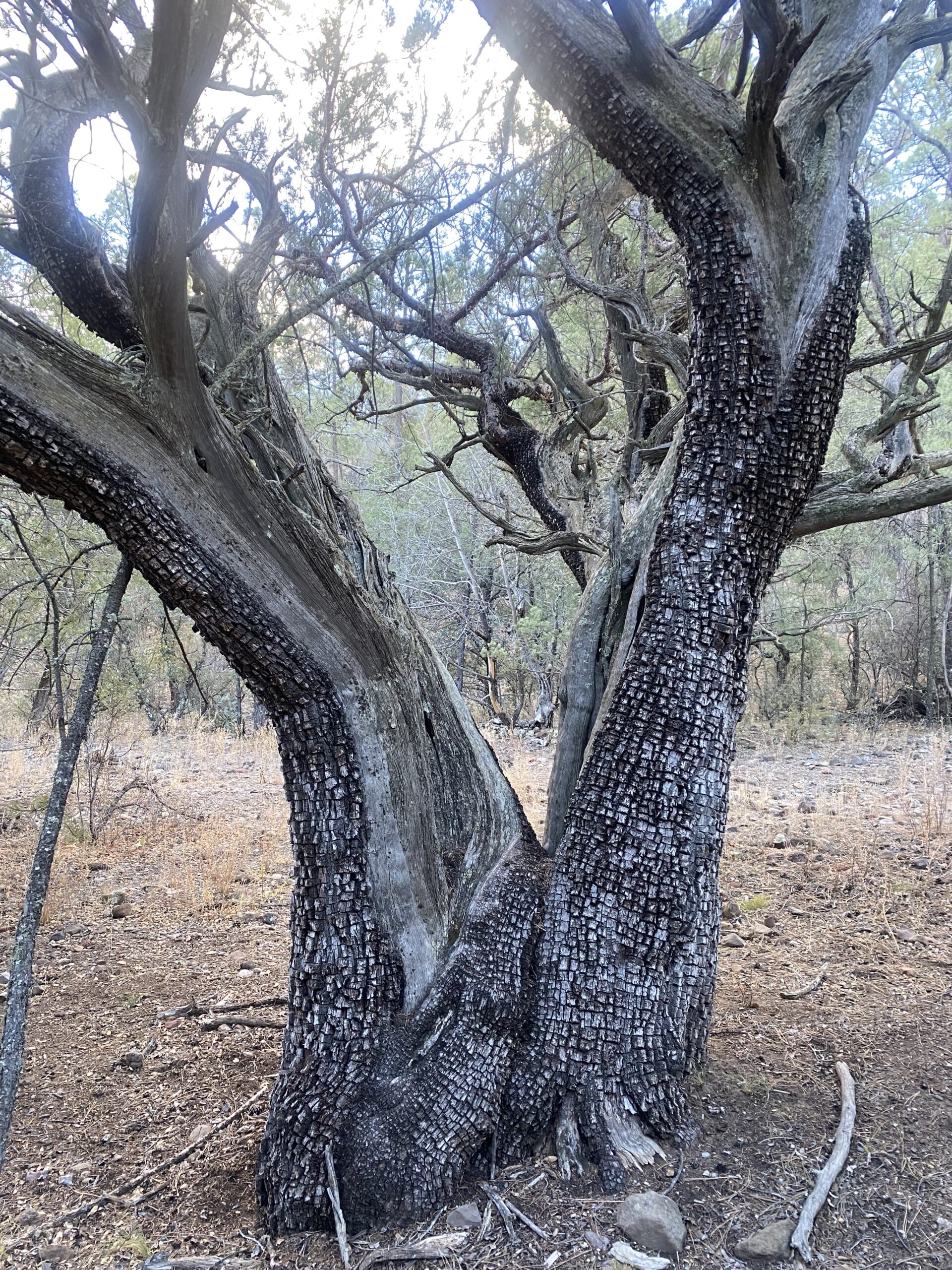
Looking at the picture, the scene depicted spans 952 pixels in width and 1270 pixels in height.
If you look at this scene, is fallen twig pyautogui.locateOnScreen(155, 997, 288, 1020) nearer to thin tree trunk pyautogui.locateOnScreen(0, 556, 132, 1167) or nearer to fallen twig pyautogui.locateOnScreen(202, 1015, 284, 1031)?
fallen twig pyautogui.locateOnScreen(202, 1015, 284, 1031)

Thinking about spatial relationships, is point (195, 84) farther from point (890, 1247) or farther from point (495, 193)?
point (890, 1247)

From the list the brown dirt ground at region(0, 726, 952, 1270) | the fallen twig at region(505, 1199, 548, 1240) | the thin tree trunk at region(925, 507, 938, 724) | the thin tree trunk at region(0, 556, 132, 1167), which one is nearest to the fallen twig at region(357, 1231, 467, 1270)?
the brown dirt ground at region(0, 726, 952, 1270)

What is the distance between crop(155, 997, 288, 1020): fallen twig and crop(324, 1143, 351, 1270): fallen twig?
1.46m

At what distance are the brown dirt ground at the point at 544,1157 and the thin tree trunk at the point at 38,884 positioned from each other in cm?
53

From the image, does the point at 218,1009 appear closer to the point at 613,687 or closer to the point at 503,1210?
the point at 503,1210

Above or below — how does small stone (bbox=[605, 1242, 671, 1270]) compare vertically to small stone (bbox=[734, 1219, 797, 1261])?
below

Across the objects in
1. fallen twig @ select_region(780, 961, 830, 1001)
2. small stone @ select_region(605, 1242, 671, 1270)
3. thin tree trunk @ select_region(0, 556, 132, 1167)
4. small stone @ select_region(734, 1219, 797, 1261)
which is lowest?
small stone @ select_region(605, 1242, 671, 1270)

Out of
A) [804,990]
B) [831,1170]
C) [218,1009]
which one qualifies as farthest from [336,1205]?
[804,990]

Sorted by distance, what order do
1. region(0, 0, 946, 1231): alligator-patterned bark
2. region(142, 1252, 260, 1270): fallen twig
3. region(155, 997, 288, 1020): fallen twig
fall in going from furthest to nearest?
region(155, 997, 288, 1020): fallen twig, region(0, 0, 946, 1231): alligator-patterned bark, region(142, 1252, 260, 1270): fallen twig

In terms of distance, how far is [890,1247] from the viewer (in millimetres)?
2092

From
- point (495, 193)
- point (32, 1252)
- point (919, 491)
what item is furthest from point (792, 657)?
point (32, 1252)

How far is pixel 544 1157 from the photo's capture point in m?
2.34

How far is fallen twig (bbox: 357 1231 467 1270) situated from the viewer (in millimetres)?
2078

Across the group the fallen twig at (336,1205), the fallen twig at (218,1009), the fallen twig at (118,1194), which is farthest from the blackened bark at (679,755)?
the fallen twig at (218,1009)
